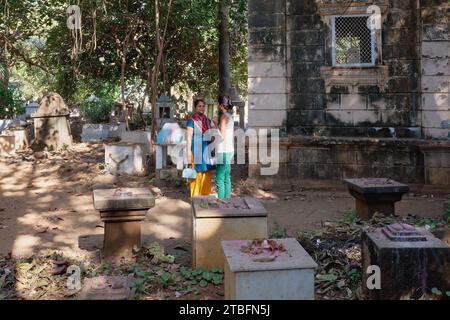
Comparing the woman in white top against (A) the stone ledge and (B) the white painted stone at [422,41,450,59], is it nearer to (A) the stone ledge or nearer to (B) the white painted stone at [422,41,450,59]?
(A) the stone ledge

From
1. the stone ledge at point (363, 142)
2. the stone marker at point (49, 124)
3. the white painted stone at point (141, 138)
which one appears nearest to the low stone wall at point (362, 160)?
the stone ledge at point (363, 142)

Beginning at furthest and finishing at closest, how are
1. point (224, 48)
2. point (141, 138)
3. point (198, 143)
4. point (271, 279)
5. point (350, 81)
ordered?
point (224, 48)
point (141, 138)
point (350, 81)
point (198, 143)
point (271, 279)

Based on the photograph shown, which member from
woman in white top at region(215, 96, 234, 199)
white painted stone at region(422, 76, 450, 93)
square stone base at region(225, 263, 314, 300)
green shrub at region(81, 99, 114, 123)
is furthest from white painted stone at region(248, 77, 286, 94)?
green shrub at region(81, 99, 114, 123)

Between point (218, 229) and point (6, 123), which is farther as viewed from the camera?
point (6, 123)

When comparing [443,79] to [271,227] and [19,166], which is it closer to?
[271,227]

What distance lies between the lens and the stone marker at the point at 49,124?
1471 cm

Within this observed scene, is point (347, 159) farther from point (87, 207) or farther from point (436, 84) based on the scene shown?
point (87, 207)

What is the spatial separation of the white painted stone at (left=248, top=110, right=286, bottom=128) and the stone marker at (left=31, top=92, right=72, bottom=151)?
7.53 metres

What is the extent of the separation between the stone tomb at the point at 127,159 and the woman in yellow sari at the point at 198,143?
164 inches

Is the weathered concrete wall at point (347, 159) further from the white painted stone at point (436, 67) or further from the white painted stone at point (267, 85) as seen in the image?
the white painted stone at point (436, 67)

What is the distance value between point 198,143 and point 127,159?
4.57 meters

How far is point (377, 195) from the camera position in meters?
6.77

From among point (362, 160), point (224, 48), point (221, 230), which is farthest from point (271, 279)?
point (224, 48)
